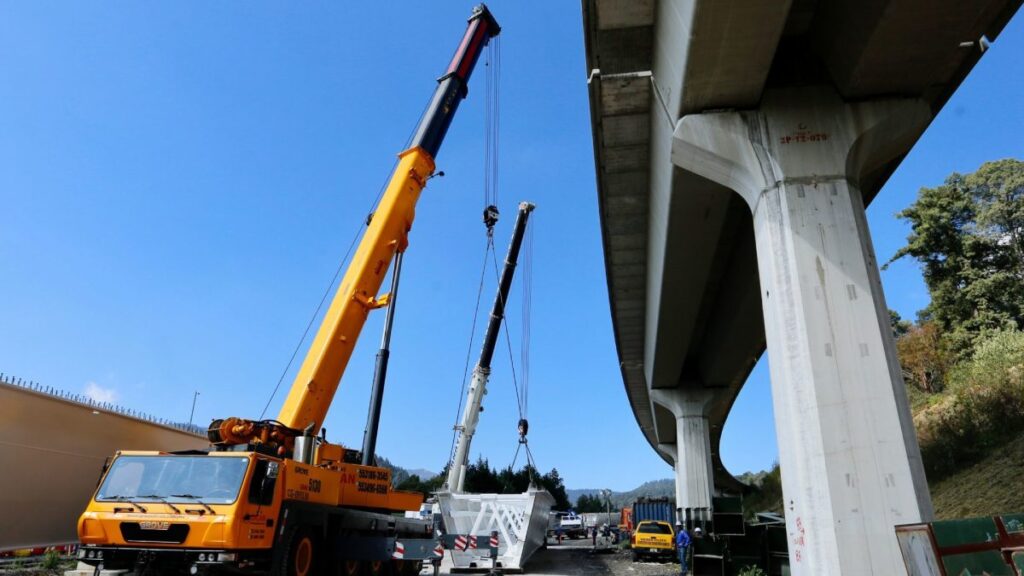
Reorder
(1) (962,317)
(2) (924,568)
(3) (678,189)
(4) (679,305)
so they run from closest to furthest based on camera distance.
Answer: (2) (924,568)
(3) (678,189)
(4) (679,305)
(1) (962,317)

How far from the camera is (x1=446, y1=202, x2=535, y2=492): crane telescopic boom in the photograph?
21.3 metres

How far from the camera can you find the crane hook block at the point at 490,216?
79.6 feet

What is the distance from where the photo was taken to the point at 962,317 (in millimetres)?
28844

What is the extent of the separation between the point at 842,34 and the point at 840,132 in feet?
4.12

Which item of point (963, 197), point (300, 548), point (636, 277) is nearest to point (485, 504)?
point (636, 277)

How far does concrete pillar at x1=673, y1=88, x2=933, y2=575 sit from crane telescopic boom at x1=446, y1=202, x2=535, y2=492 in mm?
15168

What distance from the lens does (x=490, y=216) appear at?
24.2 meters

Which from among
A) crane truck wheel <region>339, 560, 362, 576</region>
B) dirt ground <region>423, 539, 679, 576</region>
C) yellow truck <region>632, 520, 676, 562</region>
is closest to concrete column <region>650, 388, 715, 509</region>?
yellow truck <region>632, 520, 676, 562</region>

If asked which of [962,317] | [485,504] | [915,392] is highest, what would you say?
[962,317]

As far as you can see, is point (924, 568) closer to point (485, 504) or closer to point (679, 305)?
point (679, 305)

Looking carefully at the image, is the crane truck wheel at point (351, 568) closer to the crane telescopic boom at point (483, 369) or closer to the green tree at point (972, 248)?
the crane telescopic boom at point (483, 369)

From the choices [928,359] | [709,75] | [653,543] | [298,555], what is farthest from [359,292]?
[928,359]

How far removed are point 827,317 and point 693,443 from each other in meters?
19.7

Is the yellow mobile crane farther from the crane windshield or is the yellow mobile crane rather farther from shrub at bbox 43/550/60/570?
shrub at bbox 43/550/60/570
